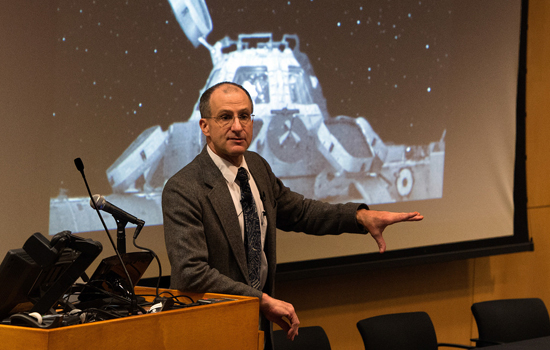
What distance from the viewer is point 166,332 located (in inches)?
57.8

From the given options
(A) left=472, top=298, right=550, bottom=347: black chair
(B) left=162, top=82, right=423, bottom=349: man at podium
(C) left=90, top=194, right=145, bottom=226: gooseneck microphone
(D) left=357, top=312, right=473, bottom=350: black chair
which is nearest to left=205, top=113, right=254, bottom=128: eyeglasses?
(B) left=162, top=82, right=423, bottom=349: man at podium

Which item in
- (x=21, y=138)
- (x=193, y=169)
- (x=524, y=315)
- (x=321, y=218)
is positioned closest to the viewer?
(x=193, y=169)

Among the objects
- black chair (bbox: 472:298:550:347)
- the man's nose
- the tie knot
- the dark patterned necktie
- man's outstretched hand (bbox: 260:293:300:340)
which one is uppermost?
the man's nose

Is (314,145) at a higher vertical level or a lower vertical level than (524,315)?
higher

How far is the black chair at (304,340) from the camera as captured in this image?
9.11 ft

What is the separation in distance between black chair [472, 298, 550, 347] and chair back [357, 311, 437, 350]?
353 millimetres

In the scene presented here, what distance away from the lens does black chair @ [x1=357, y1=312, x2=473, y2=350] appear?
9.71ft

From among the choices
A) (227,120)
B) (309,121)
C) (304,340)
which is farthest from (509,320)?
(227,120)

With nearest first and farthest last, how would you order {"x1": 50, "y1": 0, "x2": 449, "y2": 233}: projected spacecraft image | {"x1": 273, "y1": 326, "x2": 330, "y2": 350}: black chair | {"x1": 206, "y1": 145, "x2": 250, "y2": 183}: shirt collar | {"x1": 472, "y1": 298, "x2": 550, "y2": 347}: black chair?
{"x1": 206, "y1": 145, "x2": 250, "y2": 183}: shirt collar
{"x1": 273, "y1": 326, "x2": 330, "y2": 350}: black chair
{"x1": 50, "y1": 0, "x2": 449, "y2": 233}: projected spacecraft image
{"x1": 472, "y1": 298, "x2": 550, "y2": 347}: black chair

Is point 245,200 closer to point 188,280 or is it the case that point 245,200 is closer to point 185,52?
point 188,280

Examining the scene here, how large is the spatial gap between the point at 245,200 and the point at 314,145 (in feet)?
5.46

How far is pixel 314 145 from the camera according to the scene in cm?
361

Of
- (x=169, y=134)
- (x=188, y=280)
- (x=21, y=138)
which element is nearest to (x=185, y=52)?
(x=169, y=134)

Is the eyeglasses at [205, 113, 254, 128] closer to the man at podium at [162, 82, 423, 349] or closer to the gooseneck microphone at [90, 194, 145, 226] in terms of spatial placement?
the man at podium at [162, 82, 423, 349]
